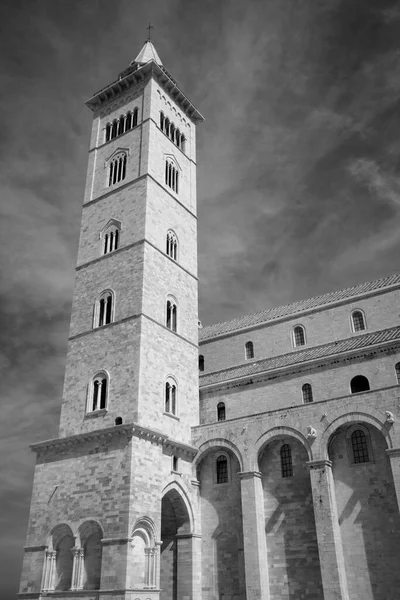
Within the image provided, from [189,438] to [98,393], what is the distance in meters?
4.86

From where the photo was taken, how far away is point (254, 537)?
21.8 meters

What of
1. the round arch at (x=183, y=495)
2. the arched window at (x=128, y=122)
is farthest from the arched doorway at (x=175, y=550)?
the arched window at (x=128, y=122)

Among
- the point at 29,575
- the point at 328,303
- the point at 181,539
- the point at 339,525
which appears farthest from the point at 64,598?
the point at 328,303

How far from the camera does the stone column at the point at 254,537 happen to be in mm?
21047

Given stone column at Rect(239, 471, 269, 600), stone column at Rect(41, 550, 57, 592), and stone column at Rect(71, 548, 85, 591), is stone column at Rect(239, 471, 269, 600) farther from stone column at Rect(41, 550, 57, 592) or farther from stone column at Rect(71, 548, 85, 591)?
stone column at Rect(41, 550, 57, 592)

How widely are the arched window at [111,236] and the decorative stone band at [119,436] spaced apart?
9926 mm

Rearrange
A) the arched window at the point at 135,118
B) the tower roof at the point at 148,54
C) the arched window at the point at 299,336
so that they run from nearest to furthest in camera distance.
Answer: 1. the arched window at the point at 299,336
2. the arched window at the point at 135,118
3. the tower roof at the point at 148,54

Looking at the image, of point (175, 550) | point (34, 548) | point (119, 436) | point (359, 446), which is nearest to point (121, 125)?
point (119, 436)

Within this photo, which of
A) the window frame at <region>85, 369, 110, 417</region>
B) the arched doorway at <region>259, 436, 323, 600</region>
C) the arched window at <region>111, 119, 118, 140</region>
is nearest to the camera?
the arched doorway at <region>259, 436, 323, 600</region>

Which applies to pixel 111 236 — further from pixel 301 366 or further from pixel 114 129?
pixel 301 366

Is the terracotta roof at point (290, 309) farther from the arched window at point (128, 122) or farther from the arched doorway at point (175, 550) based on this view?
the arched window at point (128, 122)

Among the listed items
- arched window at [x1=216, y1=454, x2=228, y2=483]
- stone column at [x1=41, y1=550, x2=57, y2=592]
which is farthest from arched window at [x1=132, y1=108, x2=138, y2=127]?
stone column at [x1=41, y1=550, x2=57, y2=592]

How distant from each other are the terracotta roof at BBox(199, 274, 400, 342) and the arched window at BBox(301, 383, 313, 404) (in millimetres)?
6108

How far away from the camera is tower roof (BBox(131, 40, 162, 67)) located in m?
36.8
